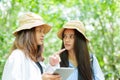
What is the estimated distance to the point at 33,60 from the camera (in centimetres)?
322

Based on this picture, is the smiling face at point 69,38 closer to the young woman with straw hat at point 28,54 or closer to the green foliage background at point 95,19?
the young woman with straw hat at point 28,54

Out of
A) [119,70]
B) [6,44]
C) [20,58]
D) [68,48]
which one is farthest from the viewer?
[119,70]

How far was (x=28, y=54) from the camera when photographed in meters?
3.17

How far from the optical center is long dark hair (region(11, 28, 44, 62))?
10.3 feet

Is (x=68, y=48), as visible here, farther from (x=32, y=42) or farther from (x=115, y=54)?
(x=115, y=54)

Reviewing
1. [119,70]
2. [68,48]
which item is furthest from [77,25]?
[119,70]

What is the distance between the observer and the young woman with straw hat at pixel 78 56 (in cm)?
397

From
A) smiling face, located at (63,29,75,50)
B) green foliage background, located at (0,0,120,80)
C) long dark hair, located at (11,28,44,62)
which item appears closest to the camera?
long dark hair, located at (11,28,44,62)

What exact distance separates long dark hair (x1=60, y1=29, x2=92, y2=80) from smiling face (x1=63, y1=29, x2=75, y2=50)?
49 millimetres

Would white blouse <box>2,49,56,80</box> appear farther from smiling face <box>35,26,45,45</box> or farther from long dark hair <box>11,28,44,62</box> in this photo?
smiling face <box>35,26,45,45</box>

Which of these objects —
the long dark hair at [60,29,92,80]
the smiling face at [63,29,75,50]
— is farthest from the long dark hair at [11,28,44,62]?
the long dark hair at [60,29,92,80]

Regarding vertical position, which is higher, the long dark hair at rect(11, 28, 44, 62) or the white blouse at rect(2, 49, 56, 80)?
the long dark hair at rect(11, 28, 44, 62)

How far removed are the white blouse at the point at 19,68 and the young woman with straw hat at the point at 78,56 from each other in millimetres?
847

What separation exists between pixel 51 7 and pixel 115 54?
2029 millimetres
